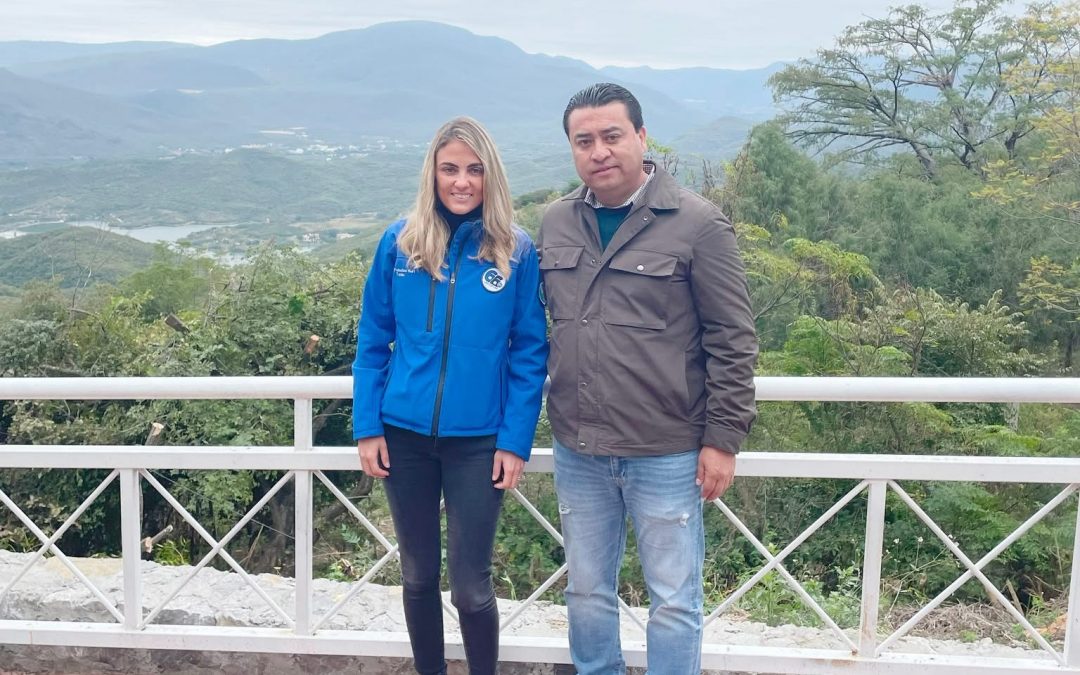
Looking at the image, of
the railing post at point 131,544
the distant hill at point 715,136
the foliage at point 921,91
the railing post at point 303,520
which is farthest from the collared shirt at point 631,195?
the distant hill at point 715,136

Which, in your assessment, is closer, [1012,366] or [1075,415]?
[1075,415]

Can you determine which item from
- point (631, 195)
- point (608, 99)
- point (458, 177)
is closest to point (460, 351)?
point (458, 177)

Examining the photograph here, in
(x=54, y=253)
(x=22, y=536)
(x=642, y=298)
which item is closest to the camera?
(x=642, y=298)

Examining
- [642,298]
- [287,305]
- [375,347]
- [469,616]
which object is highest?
[642,298]

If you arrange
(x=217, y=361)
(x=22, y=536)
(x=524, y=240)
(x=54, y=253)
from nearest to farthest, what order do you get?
(x=524, y=240), (x=22, y=536), (x=217, y=361), (x=54, y=253)

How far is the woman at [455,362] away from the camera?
7.25 ft

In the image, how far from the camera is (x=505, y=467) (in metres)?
2.23

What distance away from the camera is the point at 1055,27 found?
20.9 meters

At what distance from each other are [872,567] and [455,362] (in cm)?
129

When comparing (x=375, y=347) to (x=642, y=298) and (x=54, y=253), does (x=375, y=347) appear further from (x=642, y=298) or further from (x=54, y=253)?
(x=54, y=253)

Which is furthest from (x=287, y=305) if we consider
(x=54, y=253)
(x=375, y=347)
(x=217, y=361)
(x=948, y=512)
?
(x=54, y=253)

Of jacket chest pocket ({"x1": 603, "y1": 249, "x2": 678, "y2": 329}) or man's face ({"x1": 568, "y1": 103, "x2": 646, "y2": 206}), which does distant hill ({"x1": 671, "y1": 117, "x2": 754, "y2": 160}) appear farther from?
jacket chest pocket ({"x1": 603, "y1": 249, "x2": 678, "y2": 329})

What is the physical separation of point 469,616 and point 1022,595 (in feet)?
19.4

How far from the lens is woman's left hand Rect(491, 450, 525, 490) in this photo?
223 cm
